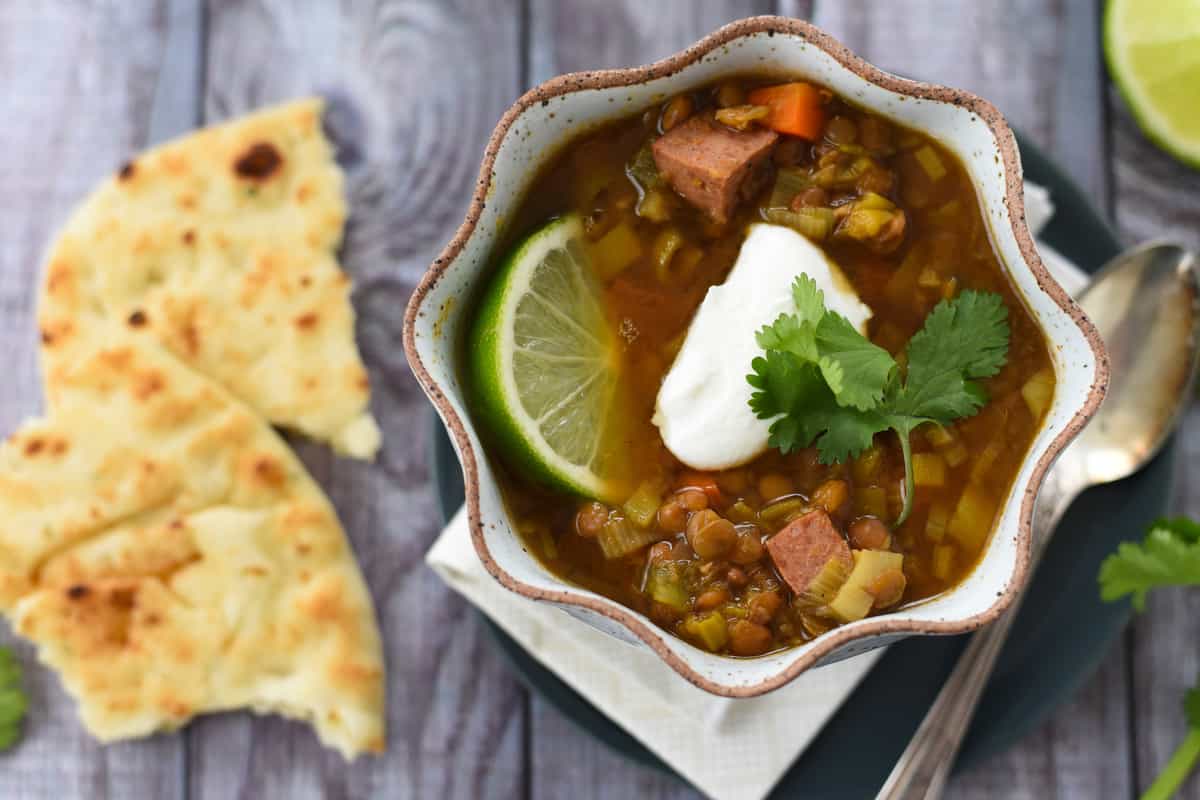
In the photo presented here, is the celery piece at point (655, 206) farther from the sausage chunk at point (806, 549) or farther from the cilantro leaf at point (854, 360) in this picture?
the sausage chunk at point (806, 549)

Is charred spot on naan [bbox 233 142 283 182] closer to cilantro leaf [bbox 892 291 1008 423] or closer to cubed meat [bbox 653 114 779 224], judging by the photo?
cubed meat [bbox 653 114 779 224]

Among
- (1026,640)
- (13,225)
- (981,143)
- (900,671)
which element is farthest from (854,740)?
(13,225)

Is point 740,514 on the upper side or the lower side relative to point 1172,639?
upper

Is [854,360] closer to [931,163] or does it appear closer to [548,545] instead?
[931,163]

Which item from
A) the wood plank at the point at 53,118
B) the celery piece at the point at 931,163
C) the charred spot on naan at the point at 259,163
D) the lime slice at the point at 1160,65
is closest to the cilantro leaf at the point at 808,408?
the celery piece at the point at 931,163

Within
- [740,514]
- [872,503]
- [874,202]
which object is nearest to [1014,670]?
[872,503]

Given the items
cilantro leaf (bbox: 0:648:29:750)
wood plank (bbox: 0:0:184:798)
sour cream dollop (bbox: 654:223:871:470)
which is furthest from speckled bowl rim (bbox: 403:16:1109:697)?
cilantro leaf (bbox: 0:648:29:750)
